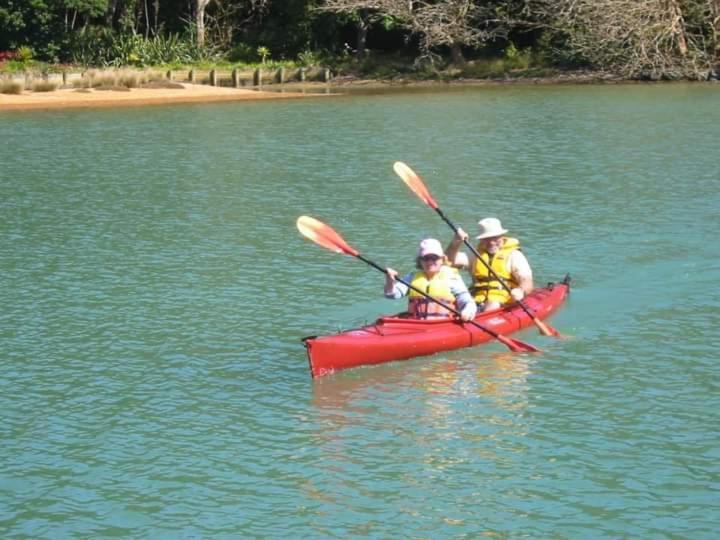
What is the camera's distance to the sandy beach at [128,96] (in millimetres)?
36250

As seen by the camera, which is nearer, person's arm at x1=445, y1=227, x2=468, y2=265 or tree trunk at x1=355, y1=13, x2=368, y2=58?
person's arm at x1=445, y1=227, x2=468, y2=265

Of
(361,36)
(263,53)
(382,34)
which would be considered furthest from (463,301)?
(382,34)

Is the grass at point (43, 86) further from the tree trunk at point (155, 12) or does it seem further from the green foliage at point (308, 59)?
the tree trunk at point (155, 12)

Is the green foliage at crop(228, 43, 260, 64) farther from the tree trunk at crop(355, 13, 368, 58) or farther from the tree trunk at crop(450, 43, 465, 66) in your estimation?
the tree trunk at crop(450, 43, 465, 66)

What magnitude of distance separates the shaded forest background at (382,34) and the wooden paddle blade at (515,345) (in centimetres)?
2879

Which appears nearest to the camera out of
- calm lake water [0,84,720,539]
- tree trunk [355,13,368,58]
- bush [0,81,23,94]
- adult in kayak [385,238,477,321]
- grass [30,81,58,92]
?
calm lake water [0,84,720,539]

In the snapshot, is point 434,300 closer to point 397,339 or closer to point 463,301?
point 463,301

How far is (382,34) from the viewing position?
161 ft

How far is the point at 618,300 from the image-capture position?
46.4 ft

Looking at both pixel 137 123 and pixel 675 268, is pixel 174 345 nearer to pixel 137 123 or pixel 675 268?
pixel 675 268

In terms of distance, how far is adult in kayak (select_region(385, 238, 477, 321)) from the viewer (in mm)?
11516

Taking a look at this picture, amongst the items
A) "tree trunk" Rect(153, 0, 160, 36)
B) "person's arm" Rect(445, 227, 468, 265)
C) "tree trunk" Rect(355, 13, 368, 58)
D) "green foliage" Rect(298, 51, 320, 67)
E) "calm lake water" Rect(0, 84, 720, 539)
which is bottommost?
"calm lake water" Rect(0, 84, 720, 539)

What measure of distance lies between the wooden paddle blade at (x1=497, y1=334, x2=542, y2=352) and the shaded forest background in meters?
28.8

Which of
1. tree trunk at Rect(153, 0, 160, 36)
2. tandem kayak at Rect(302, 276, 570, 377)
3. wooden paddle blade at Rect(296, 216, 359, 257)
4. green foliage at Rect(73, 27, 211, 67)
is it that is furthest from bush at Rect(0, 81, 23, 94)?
tandem kayak at Rect(302, 276, 570, 377)
